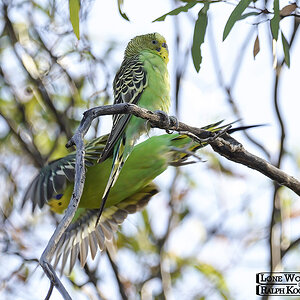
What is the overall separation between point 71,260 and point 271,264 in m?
1.32

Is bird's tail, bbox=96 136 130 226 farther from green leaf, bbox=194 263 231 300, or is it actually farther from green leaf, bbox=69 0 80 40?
green leaf, bbox=194 263 231 300

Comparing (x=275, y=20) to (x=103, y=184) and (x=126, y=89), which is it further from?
(x=103, y=184)

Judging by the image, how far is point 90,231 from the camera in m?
3.55

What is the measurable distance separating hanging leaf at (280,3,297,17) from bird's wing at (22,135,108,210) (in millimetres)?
1249

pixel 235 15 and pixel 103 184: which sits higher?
pixel 235 15

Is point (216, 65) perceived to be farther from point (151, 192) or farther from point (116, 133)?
point (116, 133)

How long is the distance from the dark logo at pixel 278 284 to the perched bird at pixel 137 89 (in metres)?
1.12

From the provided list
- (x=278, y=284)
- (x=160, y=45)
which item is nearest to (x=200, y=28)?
(x=160, y=45)

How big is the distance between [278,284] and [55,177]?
1425 millimetres

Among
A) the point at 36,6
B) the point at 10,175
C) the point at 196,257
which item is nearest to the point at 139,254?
the point at 196,257

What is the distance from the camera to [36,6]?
438cm

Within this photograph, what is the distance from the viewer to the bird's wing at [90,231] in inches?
134

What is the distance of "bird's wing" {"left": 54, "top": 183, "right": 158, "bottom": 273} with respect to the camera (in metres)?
3.41

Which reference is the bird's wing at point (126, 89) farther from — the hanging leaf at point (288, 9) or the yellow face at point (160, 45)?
the hanging leaf at point (288, 9)
